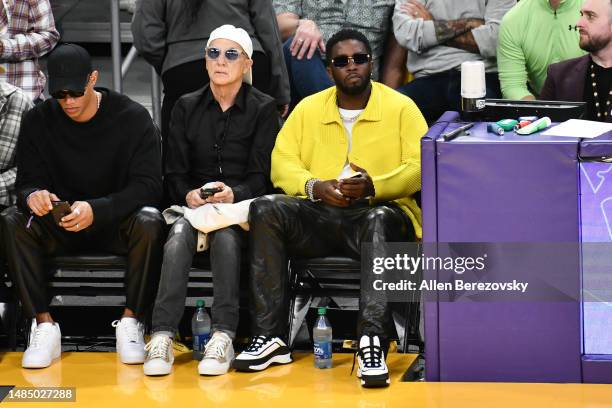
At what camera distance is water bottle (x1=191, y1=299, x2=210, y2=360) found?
19.7ft

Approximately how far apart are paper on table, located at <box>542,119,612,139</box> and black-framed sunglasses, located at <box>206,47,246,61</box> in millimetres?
1748

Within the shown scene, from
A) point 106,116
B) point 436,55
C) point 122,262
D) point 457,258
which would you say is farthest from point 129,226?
point 436,55

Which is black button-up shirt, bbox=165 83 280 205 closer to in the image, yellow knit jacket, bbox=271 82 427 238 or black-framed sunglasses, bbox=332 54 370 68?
yellow knit jacket, bbox=271 82 427 238

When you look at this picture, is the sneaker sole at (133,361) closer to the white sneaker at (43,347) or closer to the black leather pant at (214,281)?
the black leather pant at (214,281)

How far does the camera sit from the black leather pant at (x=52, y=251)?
19.7ft

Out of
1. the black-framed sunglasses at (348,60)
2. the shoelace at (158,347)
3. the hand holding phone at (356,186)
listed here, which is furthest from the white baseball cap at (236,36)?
the shoelace at (158,347)

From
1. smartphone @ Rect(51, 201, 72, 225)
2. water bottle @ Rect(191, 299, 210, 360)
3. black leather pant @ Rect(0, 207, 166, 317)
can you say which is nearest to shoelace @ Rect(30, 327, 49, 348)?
black leather pant @ Rect(0, 207, 166, 317)

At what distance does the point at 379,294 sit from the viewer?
223 inches

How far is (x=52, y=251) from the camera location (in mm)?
6121

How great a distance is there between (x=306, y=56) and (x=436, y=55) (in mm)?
749

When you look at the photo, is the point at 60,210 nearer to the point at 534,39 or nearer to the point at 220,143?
the point at 220,143

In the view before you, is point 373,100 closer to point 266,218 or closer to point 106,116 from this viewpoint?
point 266,218

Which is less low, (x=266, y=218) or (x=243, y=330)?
(x=266, y=218)

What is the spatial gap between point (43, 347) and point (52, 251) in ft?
1.62
